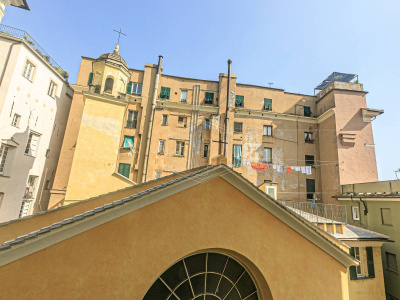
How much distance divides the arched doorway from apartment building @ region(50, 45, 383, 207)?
16.0 m

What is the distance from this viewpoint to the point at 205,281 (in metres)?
5.48

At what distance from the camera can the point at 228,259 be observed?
228 inches

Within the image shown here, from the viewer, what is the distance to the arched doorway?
4977mm

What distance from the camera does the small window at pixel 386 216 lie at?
15802 mm

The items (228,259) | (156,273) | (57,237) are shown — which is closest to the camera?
(57,237)

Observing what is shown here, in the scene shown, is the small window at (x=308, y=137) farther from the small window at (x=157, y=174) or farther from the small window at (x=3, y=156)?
the small window at (x=3, y=156)

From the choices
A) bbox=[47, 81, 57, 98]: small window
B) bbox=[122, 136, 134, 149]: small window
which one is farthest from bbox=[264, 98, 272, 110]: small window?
bbox=[47, 81, 57, 98]: small window

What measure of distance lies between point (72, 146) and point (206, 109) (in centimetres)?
1585

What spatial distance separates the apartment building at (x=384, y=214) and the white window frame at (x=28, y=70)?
3236 centimetres

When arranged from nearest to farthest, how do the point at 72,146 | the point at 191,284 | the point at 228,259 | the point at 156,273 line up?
the point at 156,273 < the point at 191,284 < the point at 228,259 < the point at 72,146

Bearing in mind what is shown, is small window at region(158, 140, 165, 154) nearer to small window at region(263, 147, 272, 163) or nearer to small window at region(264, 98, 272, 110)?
small window at region(263, 147, 272, 163)

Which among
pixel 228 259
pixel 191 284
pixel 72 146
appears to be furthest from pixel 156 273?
pixel 72 146

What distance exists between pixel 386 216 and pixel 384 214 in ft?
0.64

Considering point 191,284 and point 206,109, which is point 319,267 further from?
point 206,109
